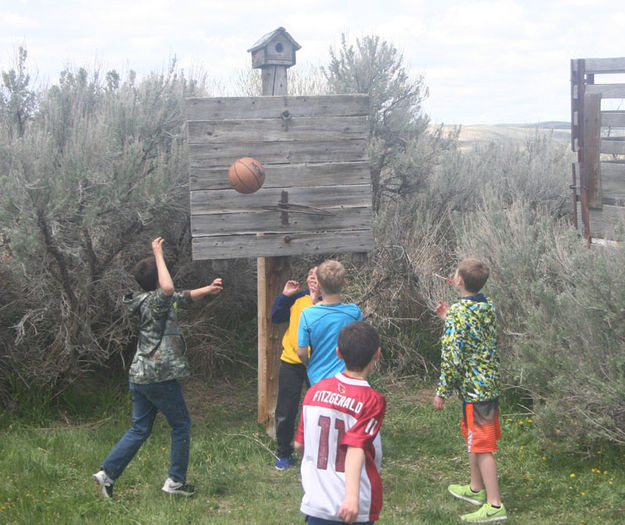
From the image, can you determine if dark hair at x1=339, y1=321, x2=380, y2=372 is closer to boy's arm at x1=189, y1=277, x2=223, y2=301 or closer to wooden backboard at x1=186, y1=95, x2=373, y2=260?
boy's arm at x1=189, y1=277, x2=223, y2=301

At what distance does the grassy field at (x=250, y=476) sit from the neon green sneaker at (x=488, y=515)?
106 mm

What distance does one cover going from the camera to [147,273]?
171 inches

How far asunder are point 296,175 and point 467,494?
2.82 m

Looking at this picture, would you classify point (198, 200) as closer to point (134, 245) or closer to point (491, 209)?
point (134, 245)

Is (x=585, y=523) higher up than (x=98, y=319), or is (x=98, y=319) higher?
(x=98, y=319)

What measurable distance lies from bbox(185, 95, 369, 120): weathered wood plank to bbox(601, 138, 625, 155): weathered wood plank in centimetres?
304

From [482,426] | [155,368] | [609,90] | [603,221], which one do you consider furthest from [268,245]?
[609,90]

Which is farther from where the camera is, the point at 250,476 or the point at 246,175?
the point at 246,175

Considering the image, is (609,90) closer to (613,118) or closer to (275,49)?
(613,118)

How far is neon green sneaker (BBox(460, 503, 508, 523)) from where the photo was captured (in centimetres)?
416

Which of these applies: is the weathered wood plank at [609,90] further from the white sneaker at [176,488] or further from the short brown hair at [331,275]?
the white sneaker at [176,488]

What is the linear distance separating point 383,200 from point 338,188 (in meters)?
4.19

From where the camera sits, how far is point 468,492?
4578 mm

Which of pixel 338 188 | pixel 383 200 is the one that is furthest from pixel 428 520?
pixel 383 200
